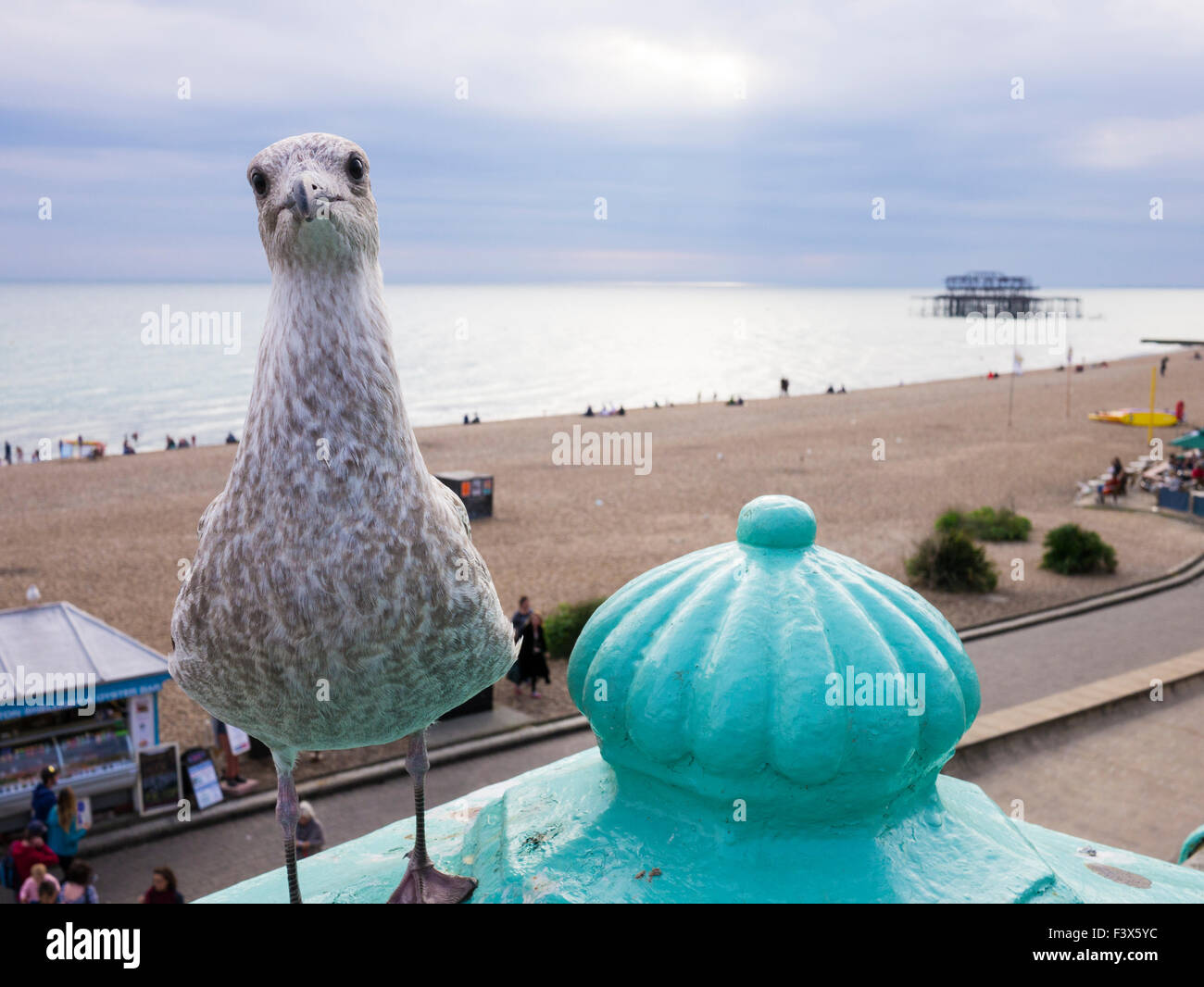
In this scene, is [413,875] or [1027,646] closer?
[413,875]

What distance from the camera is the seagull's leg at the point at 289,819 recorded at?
9.78ft

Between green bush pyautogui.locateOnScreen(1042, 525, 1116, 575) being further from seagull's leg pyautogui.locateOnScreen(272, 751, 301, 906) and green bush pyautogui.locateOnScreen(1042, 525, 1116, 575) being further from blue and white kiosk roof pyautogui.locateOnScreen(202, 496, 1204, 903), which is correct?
seagull's leg pyautogui.locateOnScreen(272, 751, 301, 906)

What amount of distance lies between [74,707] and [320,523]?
34.9ft

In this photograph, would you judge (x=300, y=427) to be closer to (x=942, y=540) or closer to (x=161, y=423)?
(x=942, y=540)

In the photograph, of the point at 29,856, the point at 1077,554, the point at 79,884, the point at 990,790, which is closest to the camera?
the point at 79,884

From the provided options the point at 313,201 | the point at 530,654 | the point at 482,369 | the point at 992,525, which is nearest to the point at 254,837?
the point at 530,654

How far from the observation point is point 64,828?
1034 cm

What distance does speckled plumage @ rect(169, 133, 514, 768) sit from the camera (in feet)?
8.98

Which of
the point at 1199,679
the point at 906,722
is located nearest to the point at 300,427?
the point at 906,722

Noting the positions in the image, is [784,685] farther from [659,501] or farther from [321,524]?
[659,501]

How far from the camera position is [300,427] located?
2.78 m

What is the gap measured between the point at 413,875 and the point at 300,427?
1614mm

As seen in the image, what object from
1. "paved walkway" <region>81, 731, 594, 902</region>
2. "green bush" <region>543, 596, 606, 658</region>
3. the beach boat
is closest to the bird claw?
"paved walkway" <region>81, 731, 594, 902</region>
